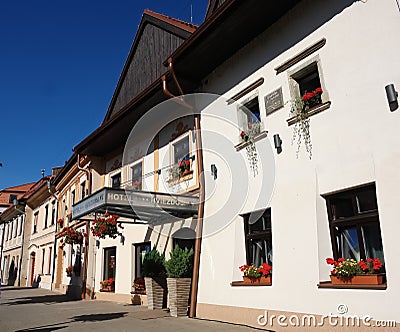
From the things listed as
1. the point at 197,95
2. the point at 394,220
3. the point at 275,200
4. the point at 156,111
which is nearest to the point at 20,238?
the point at 156,111

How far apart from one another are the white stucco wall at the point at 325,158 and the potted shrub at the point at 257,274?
0.68 ft

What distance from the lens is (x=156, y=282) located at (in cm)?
1051

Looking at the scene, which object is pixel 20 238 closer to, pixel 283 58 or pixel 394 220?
pixel 283 58

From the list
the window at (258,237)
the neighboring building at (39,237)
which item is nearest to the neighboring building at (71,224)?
the neighboring building at (39,237)

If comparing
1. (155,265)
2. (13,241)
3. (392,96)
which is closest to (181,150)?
(155,265)

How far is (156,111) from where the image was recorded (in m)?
12.1

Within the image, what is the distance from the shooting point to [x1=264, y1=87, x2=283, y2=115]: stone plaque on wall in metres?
7.82

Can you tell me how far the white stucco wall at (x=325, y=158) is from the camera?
5602 mm

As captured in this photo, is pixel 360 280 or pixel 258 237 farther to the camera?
pixel 258 237

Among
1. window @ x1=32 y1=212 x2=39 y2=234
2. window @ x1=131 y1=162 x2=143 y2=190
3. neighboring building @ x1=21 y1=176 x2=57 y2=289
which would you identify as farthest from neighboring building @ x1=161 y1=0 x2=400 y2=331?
window @ x1=32 y1=212 x2=39 y2=234

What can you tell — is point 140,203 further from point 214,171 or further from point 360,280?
point 360,280

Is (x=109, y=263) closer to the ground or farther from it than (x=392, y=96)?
closer to the ground

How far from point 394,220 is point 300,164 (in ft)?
6.70

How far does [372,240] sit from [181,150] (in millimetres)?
6461
